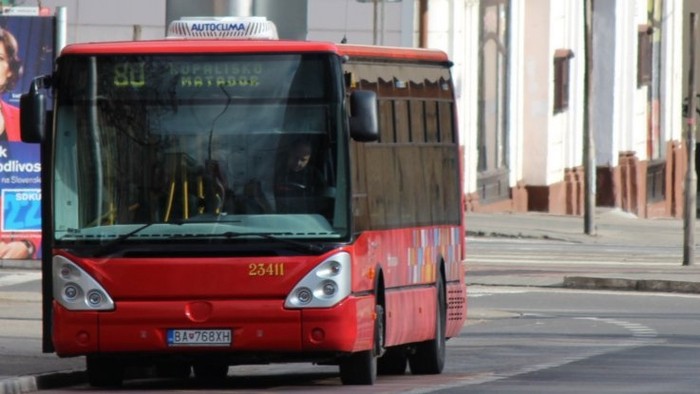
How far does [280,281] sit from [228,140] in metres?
1.10

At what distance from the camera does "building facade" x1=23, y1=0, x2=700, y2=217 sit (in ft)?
144

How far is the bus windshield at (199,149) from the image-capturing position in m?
15.7

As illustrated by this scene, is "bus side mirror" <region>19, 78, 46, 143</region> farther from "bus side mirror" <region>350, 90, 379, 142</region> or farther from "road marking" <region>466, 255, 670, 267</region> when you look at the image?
"road marking" <region>466, 255, 670, 267</region>

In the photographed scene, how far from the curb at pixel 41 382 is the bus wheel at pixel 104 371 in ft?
0.74

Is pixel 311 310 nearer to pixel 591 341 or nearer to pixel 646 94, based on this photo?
pixel 591 341

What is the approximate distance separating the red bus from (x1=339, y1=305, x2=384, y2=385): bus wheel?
2cm

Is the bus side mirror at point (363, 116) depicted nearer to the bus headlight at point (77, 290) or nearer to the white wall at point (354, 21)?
the bus headlight at point (77, 290)

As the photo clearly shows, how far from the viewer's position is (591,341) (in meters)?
22.3

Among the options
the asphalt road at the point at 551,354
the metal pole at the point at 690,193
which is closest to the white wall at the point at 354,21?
the metal pole at the point at 690,193

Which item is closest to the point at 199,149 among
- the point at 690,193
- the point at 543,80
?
the point at 690,193

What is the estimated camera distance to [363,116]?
1550cm

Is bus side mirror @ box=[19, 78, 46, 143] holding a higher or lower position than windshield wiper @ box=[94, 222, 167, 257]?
higher

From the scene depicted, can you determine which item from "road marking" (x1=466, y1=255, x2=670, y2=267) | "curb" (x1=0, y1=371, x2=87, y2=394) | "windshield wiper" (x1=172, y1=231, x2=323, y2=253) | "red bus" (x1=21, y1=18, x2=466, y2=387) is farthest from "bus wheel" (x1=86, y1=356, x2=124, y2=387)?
"road marking" (x1=466, y1=255, x2=670, y2=267)

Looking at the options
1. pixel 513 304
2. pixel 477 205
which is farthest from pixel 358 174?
pixel 477 205
